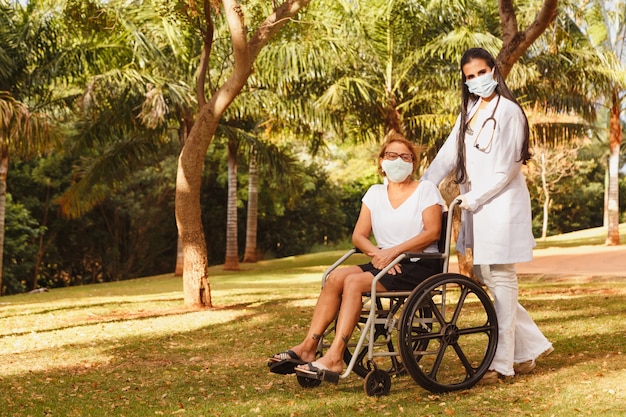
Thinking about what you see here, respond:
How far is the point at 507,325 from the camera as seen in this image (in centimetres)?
527

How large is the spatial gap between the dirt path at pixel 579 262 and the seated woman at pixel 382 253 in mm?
11196

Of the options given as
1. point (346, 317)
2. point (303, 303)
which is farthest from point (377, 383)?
point (303, 303)

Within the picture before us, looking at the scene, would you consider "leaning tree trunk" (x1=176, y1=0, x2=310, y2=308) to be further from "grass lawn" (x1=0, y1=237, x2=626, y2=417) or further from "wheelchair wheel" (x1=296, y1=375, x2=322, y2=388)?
"wheelchair wheel" (x1=296, y1=375, x2=322, y2=388)

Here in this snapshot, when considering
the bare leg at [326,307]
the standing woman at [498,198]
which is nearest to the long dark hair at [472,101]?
the standing woman at [498,198]

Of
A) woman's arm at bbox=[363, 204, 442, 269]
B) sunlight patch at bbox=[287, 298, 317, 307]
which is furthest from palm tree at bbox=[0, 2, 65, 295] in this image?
woman's arm at bbox=[363, 204, 442, 269]

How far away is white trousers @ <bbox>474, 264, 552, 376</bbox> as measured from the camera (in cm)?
525

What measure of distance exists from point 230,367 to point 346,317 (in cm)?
190

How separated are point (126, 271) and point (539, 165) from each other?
19.3 m

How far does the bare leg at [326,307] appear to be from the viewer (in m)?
5.05

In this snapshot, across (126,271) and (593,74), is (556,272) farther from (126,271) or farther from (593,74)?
(126,271)

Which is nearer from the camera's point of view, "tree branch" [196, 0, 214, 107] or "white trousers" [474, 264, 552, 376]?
"white trousers" [474, 264, 552, 376]

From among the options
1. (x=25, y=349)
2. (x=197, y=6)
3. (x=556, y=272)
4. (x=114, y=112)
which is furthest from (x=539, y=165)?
(x=25, y=349)

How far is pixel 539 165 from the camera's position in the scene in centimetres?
3853

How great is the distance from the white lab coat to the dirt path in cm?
1102
